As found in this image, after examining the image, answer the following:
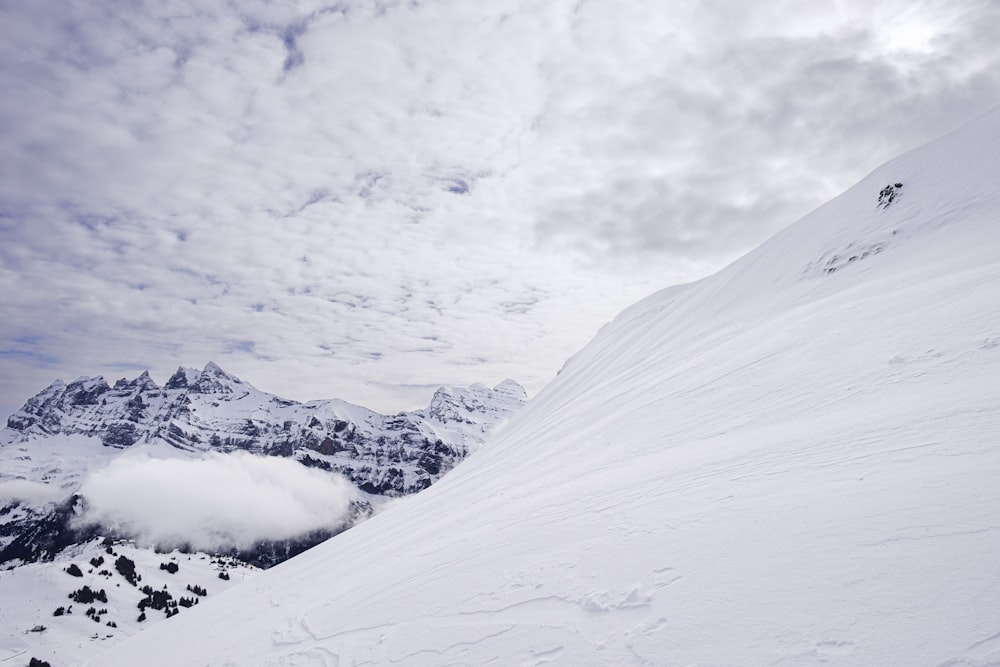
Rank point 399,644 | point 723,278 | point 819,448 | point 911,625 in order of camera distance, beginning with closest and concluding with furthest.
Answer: point 911,625, point 399,644, point 819,448, point 723,278

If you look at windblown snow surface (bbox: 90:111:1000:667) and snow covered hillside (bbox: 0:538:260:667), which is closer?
windblown snow surface (bbox: 90:111:1000:667)

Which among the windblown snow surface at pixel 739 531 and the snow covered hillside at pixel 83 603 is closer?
the windblown snow surface at pixel 739 531

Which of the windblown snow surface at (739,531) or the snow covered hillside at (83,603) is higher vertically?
the snow covered hillside at (83,603)

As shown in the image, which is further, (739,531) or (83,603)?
(83,603)

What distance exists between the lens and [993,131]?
2047 cm

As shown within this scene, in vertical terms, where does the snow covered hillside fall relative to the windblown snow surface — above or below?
above

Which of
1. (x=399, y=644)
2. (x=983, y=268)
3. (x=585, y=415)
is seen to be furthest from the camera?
(x=585, y=415)

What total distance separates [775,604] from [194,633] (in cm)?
1273

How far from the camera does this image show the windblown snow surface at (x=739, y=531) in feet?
11.1

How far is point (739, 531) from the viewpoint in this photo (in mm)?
4773

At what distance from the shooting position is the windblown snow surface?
3.38m

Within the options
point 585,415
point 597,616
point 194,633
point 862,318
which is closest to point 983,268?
point 862,318

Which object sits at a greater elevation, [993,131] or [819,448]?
[993,131]

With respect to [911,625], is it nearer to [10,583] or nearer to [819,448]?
[819,448]
